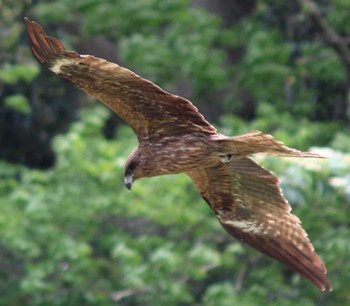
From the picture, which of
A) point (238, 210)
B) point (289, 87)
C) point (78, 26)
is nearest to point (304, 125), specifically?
point (289, 87)

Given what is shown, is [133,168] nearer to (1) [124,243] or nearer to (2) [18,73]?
(1) [124,243]

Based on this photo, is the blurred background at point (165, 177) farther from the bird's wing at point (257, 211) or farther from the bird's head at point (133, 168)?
the bird's head at point (133, 168)

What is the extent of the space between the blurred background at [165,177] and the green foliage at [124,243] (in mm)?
13

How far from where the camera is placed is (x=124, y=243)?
34.7 feet

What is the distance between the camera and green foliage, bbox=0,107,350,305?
1021cm

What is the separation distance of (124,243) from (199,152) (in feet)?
15.1

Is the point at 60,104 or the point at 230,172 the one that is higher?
the point at 230,172

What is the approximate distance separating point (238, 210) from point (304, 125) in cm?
468

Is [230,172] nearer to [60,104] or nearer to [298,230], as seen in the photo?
[298,230]

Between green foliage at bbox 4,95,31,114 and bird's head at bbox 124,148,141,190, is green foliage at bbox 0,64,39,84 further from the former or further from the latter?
bird's head at bbox 124,148,141,190

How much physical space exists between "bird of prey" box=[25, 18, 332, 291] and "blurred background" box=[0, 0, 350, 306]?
133cm

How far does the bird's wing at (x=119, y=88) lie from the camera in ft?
18.6

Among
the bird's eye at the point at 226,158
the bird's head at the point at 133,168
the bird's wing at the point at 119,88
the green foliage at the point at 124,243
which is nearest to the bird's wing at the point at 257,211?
the bird's eye at the point at 226,158

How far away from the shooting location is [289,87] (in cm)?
1241
